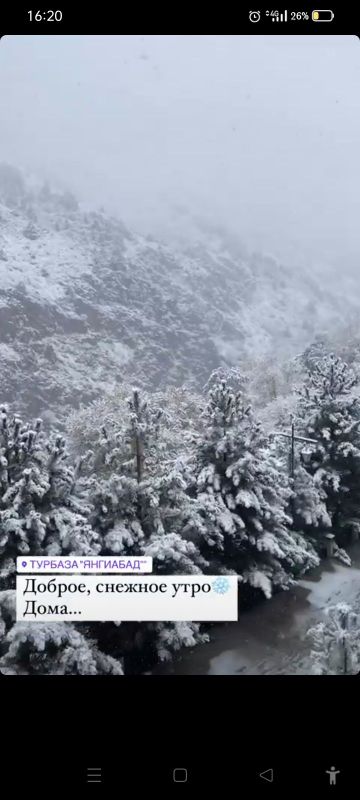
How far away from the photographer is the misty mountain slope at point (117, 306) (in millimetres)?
32219

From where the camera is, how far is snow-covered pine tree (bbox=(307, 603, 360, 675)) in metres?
3.88

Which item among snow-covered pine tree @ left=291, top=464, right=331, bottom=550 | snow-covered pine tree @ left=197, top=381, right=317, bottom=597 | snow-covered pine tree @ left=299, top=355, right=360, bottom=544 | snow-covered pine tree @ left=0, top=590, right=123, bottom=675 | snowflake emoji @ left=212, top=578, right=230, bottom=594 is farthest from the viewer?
snow-covered pine tree @ left=291, top=464, right=331, bottom=550

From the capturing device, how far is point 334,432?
1276cm

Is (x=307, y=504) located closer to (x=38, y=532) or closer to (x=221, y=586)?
(x=38, y=532)

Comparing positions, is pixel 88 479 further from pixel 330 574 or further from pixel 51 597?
pixel 51 597
